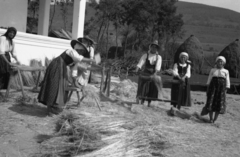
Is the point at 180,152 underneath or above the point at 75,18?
underneath

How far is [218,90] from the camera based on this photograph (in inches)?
286

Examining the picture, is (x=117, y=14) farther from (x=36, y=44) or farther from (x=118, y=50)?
(x=36, y=44)

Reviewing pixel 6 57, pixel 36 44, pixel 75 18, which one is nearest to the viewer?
pixel 6 57

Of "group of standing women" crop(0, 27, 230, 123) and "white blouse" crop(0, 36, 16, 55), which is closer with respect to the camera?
"group of standing women" crop(0, 27, 230, 123)

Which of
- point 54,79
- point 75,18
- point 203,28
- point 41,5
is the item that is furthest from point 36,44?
point 203,28

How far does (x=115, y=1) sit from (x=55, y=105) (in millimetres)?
13837

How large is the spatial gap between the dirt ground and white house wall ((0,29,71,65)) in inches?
92.1

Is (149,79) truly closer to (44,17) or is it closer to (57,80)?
(57,80)

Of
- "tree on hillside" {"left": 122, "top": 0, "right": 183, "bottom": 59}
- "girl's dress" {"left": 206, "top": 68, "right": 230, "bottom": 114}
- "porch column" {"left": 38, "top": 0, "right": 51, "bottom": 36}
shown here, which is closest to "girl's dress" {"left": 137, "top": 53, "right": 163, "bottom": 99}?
"girl's dress" {"left": 206, "top": 68, "right": 230, "bottom": 114}

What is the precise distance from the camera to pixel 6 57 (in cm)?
703

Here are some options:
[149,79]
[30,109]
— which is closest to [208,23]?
[149,79]

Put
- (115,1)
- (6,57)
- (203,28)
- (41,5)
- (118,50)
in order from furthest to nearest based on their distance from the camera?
(203,28) → (118,50) → (115,1) → (41,5) → (6,57)

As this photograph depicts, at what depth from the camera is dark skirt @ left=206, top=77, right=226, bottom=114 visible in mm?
7230

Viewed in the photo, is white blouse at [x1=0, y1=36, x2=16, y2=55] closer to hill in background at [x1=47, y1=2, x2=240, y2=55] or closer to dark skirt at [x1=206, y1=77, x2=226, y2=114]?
dark skirt at [x1=206, y1=77, x2=226, y2=114]
